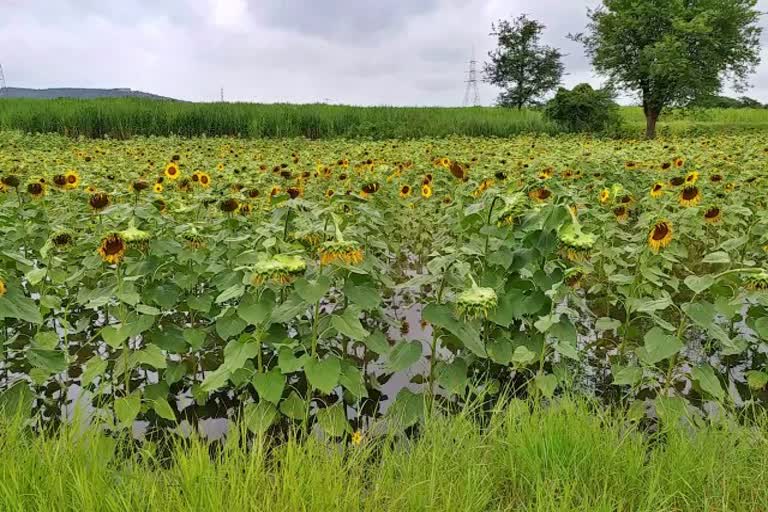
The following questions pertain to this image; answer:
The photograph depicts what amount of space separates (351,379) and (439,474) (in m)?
0.47

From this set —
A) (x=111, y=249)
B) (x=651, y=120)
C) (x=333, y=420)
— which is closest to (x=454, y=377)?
(x=333, y=420)

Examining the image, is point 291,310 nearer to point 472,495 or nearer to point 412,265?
point 472,495

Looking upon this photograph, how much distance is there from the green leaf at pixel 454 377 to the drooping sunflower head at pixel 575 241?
563mm

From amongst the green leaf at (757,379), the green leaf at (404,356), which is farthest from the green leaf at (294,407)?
the green leaf at (757,379)

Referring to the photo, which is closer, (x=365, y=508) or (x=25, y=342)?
(x=365, y=508)

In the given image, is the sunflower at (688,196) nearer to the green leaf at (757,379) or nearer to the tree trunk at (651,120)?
the green leaf at (757,379)

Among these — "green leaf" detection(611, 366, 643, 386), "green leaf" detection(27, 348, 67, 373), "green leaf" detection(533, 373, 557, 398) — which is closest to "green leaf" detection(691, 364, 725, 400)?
"green leaf" detection(611, 366, 643, 386)

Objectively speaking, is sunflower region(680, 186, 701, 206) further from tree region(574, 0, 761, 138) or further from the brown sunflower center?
tree region(574, 0, 761, 138)

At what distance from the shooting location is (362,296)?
1.89 m

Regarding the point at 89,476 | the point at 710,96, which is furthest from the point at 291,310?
the point at 710,96

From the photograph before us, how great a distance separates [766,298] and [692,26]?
2308 centimetres

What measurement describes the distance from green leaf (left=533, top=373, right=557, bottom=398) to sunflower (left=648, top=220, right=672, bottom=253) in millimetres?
633

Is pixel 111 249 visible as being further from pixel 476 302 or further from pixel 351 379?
pixel 476 302

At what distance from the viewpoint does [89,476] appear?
156 centimetres
